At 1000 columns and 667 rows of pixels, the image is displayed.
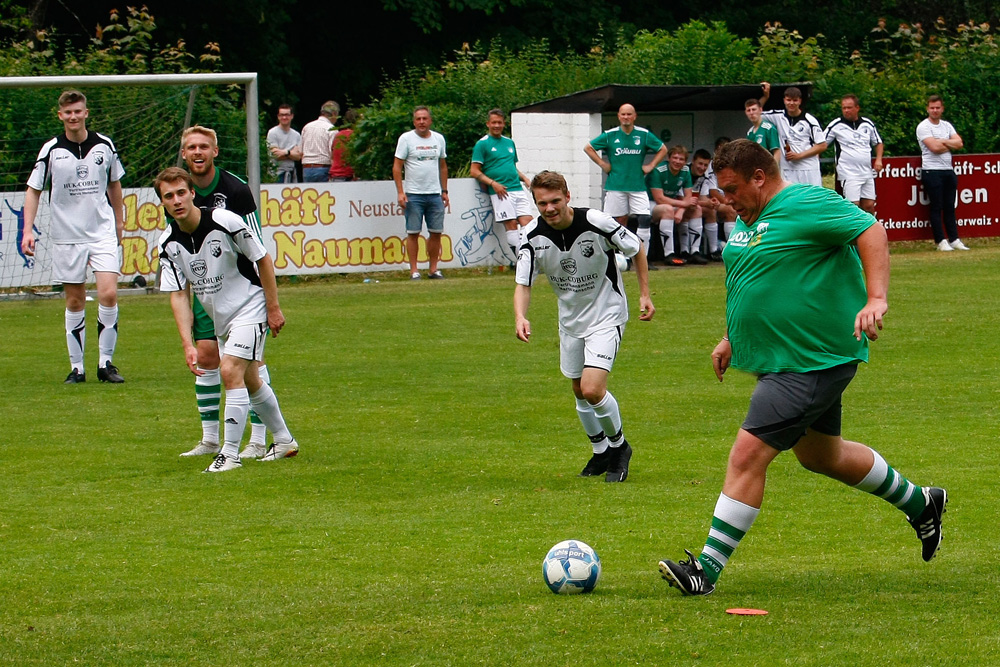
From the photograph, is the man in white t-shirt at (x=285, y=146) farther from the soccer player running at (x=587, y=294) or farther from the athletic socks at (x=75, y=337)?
the soccer player running at (x=587, y=294)

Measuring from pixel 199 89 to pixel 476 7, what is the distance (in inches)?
739

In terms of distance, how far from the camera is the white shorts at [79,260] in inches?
498

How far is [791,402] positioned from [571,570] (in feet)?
3.52

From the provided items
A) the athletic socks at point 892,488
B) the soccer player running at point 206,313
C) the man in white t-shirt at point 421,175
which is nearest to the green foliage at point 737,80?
the man in white t-shirt at point 421,175

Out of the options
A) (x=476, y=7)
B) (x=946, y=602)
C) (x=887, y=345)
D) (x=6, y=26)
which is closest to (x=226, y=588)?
(x=946, y=602)

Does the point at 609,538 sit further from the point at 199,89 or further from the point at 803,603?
the point at 199,89

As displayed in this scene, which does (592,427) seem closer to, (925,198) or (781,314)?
(781,314)

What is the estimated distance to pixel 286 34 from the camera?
122 feet

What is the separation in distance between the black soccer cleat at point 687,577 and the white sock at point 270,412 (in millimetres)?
3973

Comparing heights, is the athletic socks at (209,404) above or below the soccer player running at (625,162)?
below

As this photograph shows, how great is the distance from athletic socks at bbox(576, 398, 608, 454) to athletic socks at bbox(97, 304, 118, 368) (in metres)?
5.41

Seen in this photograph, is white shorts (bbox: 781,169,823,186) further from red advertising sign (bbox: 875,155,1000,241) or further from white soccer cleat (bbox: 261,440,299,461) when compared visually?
white soccer cleat (bbox: 261,440,299,461)

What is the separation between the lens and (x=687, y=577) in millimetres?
5605

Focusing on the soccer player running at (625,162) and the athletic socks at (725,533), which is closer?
the athletic socks at (725,533)
